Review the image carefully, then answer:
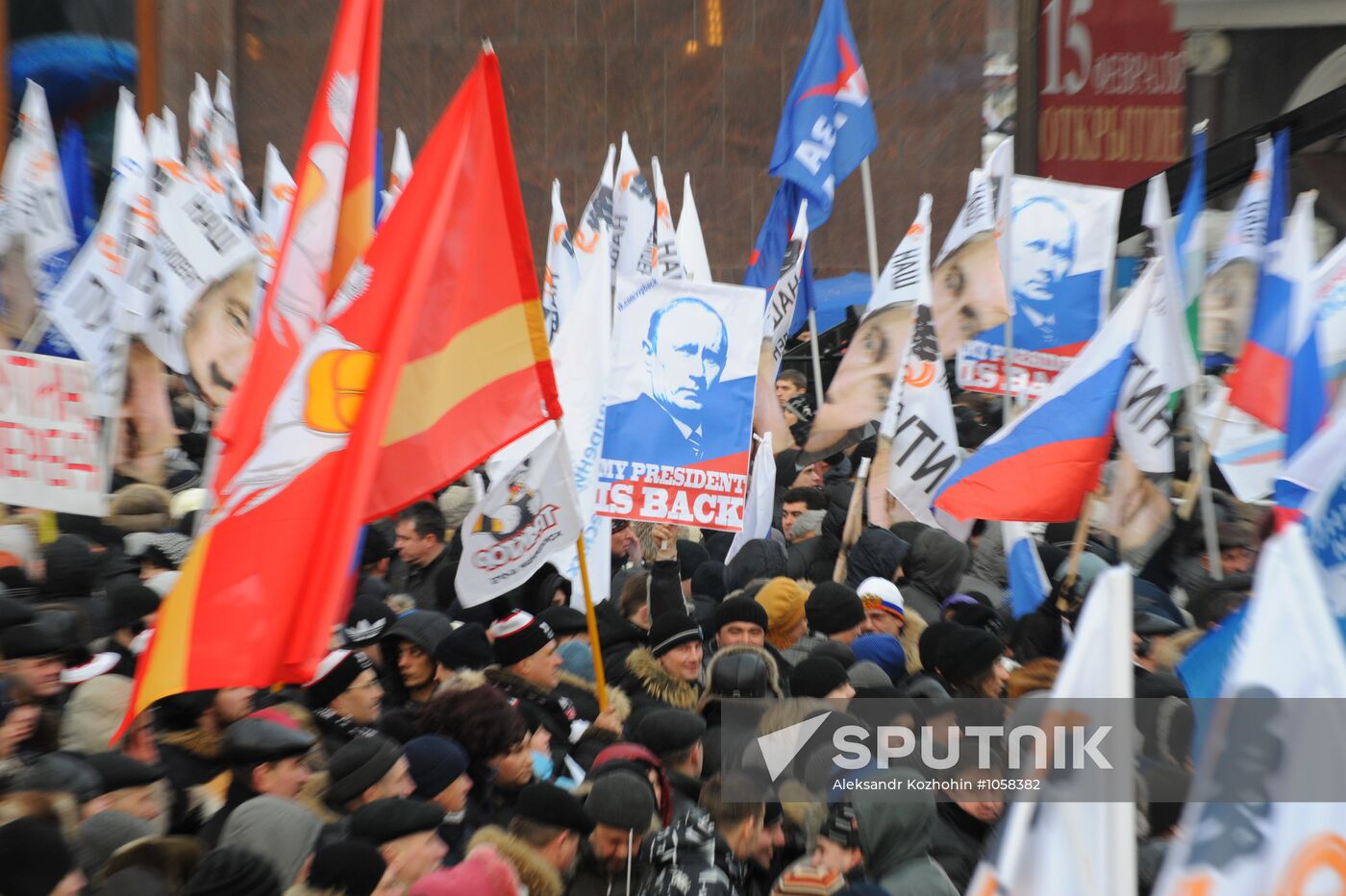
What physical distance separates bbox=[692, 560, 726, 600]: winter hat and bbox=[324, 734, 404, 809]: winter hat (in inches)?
126

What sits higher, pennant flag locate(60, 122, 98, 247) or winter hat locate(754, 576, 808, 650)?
pennant flag locate(60, 122, 98, 247)

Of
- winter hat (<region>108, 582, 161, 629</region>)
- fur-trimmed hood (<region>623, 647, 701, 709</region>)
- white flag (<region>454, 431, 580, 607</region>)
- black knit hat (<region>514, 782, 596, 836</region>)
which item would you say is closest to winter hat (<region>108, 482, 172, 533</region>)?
winter hat (<region>108, 582, 161, 629</region>)

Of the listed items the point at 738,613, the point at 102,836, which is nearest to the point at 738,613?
the point at 738,613

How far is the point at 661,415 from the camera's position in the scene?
7684 mm

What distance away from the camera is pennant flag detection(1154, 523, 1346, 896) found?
9.75 ft

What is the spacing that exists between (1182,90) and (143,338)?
1430 cm

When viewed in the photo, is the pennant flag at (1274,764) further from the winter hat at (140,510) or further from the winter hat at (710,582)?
the winter hat at (140,510)

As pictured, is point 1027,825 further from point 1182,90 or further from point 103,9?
point 1182,90

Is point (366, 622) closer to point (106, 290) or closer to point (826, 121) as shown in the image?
point (106, 290)

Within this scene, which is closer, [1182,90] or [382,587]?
[382,587]

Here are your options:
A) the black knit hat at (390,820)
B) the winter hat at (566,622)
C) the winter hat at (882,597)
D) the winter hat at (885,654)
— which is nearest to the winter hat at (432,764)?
the black knit hat at (390,820)

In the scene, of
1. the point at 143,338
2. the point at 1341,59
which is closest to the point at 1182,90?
the point at 1341,59

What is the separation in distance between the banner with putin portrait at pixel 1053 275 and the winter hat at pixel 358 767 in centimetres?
626

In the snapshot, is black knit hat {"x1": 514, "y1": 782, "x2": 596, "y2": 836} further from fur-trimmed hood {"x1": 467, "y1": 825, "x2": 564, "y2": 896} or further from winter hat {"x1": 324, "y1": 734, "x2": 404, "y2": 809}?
winter hat {"x1": 324, "y1": 734, "x2": 404, "y2": 809}
